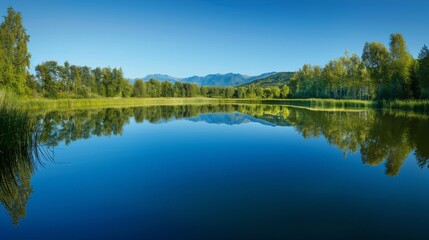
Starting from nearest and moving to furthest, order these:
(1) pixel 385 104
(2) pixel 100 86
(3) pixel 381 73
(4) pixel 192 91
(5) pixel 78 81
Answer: (1) pixel 385 104, (3) pixel 381 73, (5) pixel 78 81, (2) pixel 100 86, (4) pixel 192 91

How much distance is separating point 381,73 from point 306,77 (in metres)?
29.9

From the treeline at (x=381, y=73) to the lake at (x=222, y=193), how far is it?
94.5ft

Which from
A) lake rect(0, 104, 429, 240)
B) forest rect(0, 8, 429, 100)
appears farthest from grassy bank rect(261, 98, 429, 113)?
lake rect(0, 104, 429, 240)

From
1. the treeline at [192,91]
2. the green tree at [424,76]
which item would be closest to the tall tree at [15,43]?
the green tree at [424,76]

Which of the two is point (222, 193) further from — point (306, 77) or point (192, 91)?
point (192, 91)

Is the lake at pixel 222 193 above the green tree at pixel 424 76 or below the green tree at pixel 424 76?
below

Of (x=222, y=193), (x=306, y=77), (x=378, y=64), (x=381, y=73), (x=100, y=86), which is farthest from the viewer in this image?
(x=100, y=86)

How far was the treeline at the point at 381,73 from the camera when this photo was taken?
111ft

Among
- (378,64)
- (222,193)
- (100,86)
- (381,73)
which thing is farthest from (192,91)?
(222,193)

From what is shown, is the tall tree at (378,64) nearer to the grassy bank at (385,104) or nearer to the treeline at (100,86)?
the grassy bank at (385,104)

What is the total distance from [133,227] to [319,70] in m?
64.5

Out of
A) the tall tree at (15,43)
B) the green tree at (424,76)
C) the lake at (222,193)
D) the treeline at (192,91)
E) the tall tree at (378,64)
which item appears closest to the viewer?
the lake at (222,193)

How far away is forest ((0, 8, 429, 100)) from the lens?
28.7 meters

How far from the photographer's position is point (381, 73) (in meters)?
38.0
